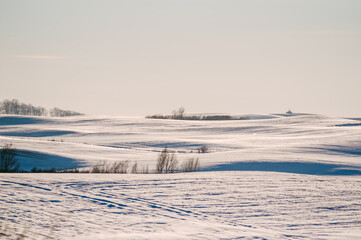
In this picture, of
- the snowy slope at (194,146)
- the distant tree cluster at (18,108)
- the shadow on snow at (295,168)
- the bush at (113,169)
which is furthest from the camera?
the distant tree cluster at (18,108)

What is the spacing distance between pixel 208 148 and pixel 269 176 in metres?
17.3

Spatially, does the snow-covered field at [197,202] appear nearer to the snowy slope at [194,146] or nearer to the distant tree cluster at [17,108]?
the snowy slope at [194,146]

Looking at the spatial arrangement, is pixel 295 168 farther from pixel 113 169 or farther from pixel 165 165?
pixel 113 169

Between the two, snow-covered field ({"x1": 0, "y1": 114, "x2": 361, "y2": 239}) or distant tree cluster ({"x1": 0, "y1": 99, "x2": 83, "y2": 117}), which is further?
distant tree cluster ({"x1": 0, "y1": 99, "x2": 83, "y2": 117})

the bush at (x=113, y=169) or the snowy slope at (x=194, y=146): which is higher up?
the snowy slope at (x=194, y=146)

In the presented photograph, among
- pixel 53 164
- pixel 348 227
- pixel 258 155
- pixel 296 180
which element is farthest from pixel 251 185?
pixel 53 164

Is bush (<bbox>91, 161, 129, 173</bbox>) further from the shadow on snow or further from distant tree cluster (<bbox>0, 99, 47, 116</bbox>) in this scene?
distant tree cluster (<bbox>0, 99, 47, 116</bbox>)

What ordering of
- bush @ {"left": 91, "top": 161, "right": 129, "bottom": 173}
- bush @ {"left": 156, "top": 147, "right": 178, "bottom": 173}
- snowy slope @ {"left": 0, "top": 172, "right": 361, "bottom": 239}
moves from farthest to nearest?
bush @ {"left": 156, "top": 147, "right": 178, "bottom": 173} < bush @ {"left": 91, "top": 161, "right": 129, "bottom": 173} < snowy slope @ {"left": 0, "top": 172, "right": 361, "bottom": 239}

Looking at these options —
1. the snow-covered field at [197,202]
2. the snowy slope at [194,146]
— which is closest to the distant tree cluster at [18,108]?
the snowy slope at [194,146]

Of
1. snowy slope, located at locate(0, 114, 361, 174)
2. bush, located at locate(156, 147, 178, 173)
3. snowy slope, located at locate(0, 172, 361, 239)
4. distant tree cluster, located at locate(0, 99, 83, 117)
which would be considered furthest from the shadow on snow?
distant tree cluster, located at locate(0, 99, 83, 117)

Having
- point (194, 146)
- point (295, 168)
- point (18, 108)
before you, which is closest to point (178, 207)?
point (295, 168)

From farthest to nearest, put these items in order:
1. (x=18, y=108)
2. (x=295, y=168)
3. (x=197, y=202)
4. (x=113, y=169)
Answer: (x=18, y=108), (x=113, y=169), (x=295, y=168), (x=197, y=202)

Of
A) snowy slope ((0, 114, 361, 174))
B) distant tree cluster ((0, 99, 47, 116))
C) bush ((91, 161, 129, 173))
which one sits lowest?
bush ((91, 161, 129, 173))

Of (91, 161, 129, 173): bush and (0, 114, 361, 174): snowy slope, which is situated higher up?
(0, 114, 361, 174): snowy slope
